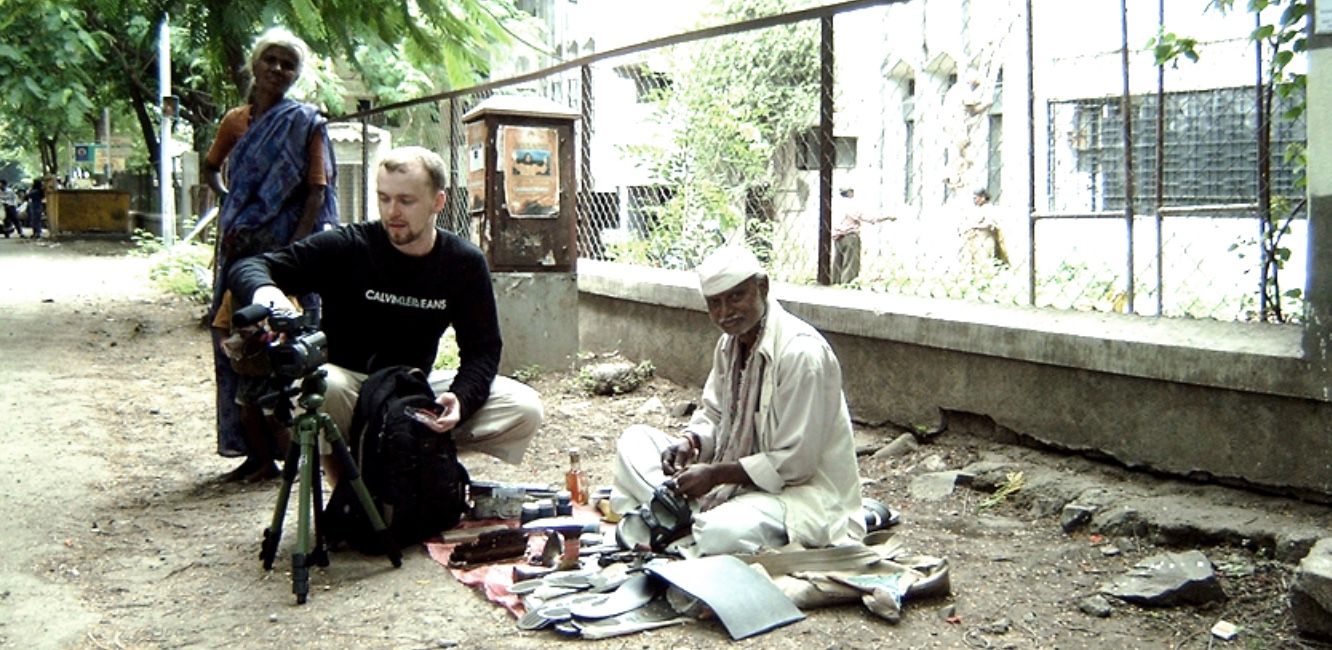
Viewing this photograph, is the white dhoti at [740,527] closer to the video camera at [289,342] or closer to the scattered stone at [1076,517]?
the scattered stone at [1076,517]

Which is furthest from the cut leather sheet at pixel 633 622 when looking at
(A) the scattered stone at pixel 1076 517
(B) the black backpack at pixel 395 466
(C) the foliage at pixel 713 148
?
(C) the foliage at pixel 713 148

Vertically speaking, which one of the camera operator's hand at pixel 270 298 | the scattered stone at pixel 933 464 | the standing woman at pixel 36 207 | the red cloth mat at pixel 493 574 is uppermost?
the standing woman at pixel 36 207

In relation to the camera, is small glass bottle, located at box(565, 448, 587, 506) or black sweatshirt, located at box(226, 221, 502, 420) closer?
black sweatshirt, located at box(226, 221, 502, 420)

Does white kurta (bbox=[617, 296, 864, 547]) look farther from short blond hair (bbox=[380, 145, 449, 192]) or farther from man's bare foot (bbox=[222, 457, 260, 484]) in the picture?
man's bare foot (bbox=[222, 457, 260, 484])

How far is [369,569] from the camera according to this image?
14.0ft

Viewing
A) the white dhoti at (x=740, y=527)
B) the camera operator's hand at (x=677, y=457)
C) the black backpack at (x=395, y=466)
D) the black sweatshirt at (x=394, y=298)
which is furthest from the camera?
the black sweatshirt at (x=394, y=298)

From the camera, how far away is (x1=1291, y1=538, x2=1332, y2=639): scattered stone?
3.30m

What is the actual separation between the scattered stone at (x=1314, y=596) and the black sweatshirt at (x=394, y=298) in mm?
2735

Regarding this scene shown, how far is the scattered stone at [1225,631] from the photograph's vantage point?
350 centimetres

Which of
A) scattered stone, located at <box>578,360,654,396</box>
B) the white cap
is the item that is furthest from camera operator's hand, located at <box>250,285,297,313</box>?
scattered stone, located at <box>578,360,654,396</box>

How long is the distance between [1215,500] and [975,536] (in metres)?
0.82

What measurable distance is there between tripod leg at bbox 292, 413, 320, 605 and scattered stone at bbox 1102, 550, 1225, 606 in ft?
8.09

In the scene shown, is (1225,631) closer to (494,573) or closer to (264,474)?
(494,573)

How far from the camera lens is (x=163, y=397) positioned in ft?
26.3
